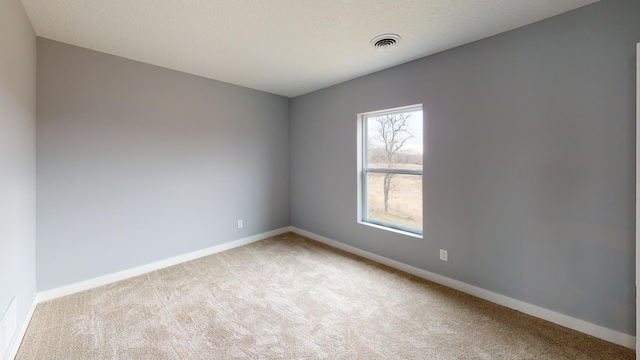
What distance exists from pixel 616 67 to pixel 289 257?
11.5 ft

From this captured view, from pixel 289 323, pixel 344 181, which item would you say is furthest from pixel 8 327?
pixel 344 181

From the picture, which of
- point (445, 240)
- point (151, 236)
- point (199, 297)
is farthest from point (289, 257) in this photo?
point (445, 240)

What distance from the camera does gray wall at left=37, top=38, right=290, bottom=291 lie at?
2459 millimetres

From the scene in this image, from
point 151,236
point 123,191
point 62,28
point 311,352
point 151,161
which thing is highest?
point 62,28

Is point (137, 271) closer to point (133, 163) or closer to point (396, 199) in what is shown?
point (133, 163)

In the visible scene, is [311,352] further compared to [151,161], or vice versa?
[151,161]

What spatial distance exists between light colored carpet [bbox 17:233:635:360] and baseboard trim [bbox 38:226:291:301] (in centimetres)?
9

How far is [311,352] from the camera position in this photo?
5.81 feet

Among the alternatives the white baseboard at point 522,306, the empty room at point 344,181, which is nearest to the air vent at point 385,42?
the empty room at point 344,181

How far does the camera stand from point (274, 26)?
7.11 ft

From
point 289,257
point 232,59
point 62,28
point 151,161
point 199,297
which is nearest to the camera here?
point 62,28

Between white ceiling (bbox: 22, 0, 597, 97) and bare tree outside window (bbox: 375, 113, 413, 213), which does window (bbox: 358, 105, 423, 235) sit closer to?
bare tree outside window (bbox: 375, 113, 413, 213)

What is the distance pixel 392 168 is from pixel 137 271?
327 centimetres

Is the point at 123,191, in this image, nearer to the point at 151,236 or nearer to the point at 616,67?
the point at 151,236
